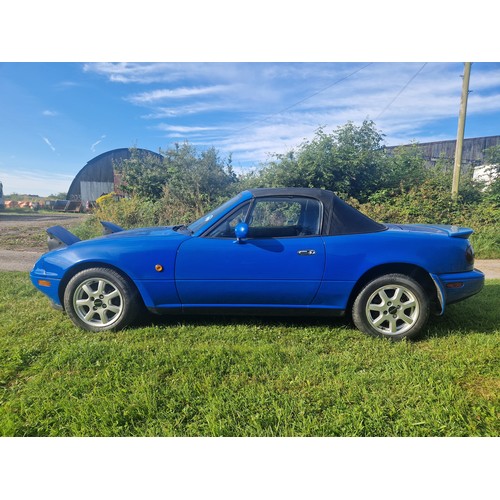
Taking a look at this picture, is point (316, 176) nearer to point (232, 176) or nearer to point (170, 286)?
point (232, 176)

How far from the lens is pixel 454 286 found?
282 centimetres

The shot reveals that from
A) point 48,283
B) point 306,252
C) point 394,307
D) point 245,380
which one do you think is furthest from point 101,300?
point 394,307

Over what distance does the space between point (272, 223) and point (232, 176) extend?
709 cm

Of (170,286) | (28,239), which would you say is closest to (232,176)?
(28,239)

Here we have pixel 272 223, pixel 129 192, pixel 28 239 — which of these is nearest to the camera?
pixel 272 223

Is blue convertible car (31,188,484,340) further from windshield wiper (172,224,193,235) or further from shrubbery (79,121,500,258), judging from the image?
shrubbery (79,121,500,258)

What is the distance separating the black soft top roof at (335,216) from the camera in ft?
9.59

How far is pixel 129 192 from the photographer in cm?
1130

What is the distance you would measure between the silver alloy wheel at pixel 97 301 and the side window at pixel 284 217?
1.46m

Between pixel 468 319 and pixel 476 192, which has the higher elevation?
pixel 476 192

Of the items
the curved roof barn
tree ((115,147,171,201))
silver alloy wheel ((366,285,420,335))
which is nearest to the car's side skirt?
silver alloy wheel ((366,285,420,335))

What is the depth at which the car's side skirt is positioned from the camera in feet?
9.59

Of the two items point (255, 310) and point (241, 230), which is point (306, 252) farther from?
point (255, 310)

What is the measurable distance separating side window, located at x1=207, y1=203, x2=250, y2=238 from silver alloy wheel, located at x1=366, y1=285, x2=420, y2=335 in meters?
1.46
